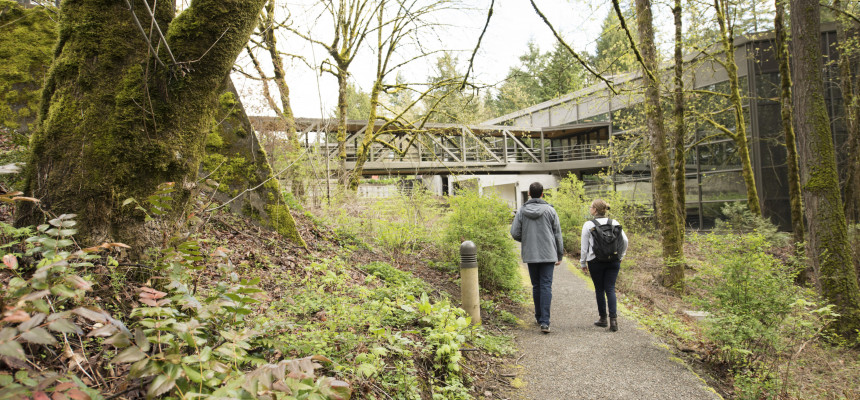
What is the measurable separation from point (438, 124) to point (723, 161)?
35.1 feet

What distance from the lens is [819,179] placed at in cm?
702

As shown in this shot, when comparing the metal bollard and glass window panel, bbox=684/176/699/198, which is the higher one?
glass window panel, bbox=684/176/699/198

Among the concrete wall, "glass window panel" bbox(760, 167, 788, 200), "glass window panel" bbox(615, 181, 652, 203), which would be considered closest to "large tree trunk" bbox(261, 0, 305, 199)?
"glass window panel" bbox(615, 181, 652, 203)

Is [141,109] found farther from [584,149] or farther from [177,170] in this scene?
[584,149]

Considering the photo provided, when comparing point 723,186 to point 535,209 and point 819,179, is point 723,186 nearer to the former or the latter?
point 819,179

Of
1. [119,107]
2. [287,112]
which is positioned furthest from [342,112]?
[119,107]

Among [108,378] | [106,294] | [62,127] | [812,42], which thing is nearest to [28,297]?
[108,378]

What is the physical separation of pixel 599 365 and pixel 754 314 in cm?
164

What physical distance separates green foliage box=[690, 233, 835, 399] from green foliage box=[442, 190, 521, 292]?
309 centimetres

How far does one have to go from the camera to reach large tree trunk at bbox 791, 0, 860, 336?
22.5 ft

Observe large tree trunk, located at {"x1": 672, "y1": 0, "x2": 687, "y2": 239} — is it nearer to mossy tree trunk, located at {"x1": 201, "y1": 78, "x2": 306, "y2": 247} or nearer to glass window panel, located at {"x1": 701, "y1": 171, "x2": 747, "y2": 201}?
glass window panel, located at {"x1": 701, "y1": 171, "x2": 747, "y2": 201}

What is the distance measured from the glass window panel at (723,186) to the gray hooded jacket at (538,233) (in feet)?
43.9

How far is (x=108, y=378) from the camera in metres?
1.87

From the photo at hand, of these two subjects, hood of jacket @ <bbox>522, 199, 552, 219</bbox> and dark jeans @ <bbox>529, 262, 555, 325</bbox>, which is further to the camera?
hood of jacket @ <bbox>522, 199, 552, 219</bbox>
